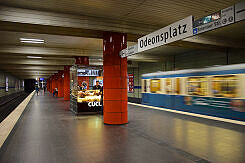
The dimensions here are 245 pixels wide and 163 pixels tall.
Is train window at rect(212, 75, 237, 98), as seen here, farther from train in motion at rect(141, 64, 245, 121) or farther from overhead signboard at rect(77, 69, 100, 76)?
overhead signboard at rect(77, 69, 100, 76)

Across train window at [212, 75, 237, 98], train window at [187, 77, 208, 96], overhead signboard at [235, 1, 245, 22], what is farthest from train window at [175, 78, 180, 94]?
overhead signboard at [235, 1, 245, 22]

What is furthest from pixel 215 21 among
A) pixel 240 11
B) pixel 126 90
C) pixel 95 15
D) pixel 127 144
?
pixel 126 90

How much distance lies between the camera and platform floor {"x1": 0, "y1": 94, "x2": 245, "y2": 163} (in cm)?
365

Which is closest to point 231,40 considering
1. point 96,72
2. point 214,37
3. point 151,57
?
point 214,37

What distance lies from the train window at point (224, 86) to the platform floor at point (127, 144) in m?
1.67

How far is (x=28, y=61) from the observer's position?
16.3 m

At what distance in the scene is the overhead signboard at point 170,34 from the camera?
3.59 metres

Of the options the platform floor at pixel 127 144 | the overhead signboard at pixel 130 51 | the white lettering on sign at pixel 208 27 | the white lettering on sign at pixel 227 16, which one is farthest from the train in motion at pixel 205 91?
the white lettering on sign at pixel 227 16

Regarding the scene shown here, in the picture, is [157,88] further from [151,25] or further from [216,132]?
[216,132]

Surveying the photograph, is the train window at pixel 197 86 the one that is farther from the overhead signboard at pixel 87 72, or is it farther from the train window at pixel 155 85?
the overhead signboard at pixel 87 72

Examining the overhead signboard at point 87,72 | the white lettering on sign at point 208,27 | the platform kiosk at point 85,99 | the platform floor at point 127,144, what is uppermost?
the white lettering on sign at point 208,27

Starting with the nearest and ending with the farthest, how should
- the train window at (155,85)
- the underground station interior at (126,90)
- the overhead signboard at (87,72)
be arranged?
the underground station interior at (126,90)
the overhead signboard at (87,72)
the train window at (155,85)

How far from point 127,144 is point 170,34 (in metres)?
2.73

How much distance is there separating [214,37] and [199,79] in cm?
256
